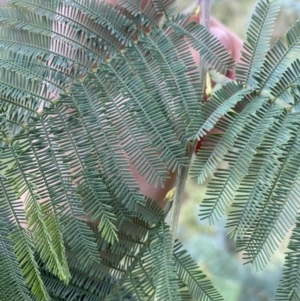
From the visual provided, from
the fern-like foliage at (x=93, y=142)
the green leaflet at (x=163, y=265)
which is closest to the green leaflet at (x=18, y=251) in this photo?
the fern-like foliage at (x=93, y=142)

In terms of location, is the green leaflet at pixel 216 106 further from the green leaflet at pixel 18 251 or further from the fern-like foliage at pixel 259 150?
the green leaflet at pixel 18 251

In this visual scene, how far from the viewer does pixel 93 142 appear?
56 cm

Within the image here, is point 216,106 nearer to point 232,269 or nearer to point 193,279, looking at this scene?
point 193,279

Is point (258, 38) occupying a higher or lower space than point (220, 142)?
higher

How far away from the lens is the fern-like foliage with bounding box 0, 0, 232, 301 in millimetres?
530

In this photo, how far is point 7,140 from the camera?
0.55 m

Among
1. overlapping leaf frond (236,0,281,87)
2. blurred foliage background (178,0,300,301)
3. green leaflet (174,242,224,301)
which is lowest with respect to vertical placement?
blurred foliage background (178,0,300,301)

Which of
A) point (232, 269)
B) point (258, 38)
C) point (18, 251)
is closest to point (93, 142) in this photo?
point (18, 251)

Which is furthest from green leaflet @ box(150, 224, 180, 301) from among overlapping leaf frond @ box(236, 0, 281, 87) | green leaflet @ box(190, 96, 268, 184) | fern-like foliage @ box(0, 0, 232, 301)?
overlapping leaf frond @ box(236, 0, 281, 87)

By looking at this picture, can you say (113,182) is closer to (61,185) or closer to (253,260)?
(61,185)

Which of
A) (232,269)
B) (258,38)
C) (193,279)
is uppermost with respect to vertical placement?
(258,38)

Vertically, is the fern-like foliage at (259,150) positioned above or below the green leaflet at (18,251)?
above

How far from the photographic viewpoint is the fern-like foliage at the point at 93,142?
53cm

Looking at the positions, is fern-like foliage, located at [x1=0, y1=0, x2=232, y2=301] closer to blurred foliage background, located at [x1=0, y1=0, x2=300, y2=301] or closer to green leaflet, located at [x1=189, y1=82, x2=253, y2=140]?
green leaflet, located at [x1=189, y1=82, x2=253, y2=140]
